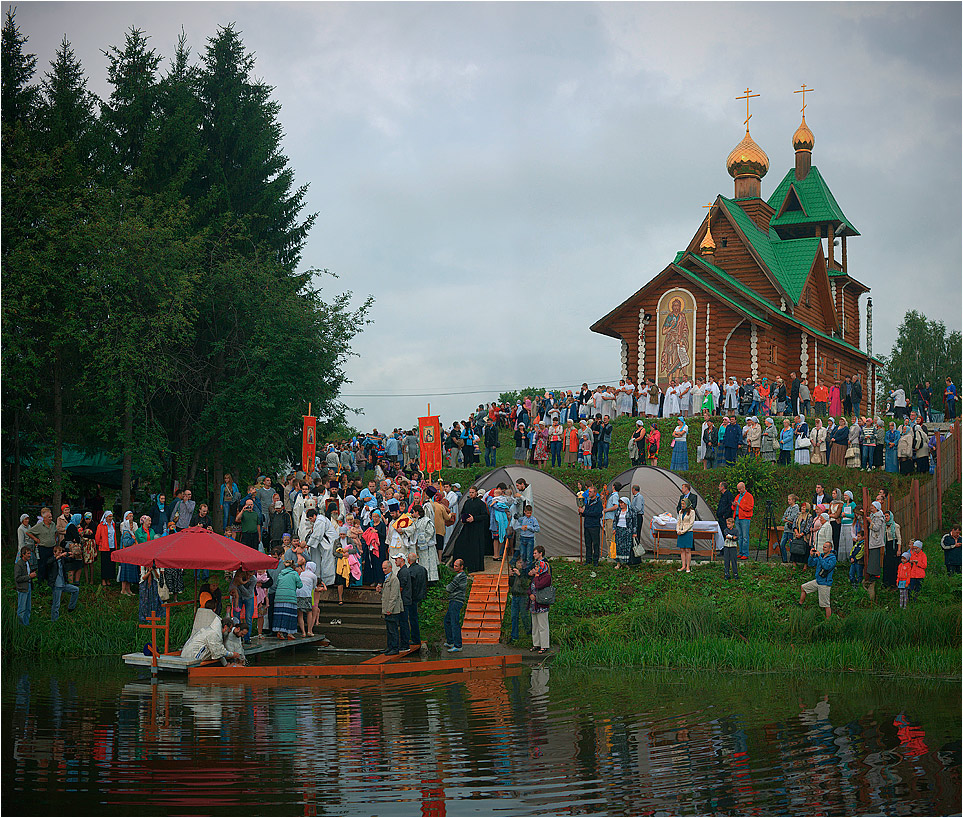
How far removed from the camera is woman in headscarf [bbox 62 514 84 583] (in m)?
19.3

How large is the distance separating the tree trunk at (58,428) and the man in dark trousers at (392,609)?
10.8 metres

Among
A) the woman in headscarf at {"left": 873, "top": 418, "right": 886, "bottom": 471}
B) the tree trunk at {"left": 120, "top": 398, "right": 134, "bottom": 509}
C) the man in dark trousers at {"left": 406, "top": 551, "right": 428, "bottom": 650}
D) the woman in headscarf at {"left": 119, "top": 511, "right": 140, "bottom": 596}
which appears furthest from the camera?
the woman in headscarf at {"left": 873, "top": 418, "right": 886, "bottom": 471}

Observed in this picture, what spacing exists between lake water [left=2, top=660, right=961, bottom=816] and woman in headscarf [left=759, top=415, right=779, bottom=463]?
39.8 ft

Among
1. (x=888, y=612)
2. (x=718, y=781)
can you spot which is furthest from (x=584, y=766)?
(x=888, y=612)

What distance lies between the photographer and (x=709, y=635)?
55.6ft

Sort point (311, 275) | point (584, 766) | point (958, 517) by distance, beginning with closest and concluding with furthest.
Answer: point (584, 766) → point (958, 517) → point (311, 275)

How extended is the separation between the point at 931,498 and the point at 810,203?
87.8 ft

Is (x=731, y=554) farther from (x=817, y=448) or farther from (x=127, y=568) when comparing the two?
(x=127, y=568)

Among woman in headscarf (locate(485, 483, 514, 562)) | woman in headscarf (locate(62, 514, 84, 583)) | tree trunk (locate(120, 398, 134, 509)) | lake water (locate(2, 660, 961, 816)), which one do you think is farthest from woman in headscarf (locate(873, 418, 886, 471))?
woman in headscarf (locate(62, 514, 84, 583))

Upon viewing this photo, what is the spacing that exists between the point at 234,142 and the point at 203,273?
7954mm

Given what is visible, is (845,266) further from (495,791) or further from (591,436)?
(495,791)

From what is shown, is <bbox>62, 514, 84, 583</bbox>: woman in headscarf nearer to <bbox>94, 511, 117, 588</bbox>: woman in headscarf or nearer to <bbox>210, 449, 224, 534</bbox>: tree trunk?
<bbox>94, 511, 117, 588</bbox>: woman in headscarf

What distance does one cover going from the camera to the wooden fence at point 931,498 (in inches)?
831

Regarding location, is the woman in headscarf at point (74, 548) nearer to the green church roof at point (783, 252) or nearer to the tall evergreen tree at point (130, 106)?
the tall evergreen tree at point (130, 106)
